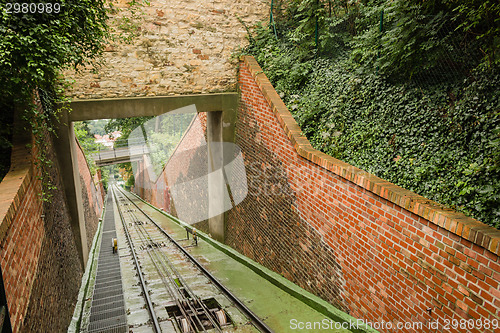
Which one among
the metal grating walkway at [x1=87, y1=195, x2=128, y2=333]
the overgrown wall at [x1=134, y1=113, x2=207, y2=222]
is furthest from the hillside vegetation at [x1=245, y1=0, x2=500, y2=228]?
the overgrown wall at [x1=134, y1=113, x2=207, y2=222]

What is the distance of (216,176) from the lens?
32.3 ft

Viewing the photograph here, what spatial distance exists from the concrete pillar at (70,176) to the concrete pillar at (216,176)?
12.5ft

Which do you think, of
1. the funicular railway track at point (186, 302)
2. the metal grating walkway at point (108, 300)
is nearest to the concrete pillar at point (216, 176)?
the funicular railway track at point (186, 302)

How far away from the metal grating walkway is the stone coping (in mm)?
4254

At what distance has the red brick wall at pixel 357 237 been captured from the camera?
2854 mm

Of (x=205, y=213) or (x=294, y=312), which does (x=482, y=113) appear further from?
(x=205, y=213)

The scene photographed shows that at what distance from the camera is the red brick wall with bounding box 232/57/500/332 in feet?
9.36

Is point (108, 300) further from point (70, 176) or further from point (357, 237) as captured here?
point (357, 237)

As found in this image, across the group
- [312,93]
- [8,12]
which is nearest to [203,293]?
[312,93]

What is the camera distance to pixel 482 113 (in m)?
3.67

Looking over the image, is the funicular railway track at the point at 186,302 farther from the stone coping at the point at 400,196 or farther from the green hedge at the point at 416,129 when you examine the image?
the green hedge at the point at 416,129

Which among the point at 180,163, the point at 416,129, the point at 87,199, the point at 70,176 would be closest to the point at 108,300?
the point at 70,176

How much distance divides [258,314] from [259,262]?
231cm

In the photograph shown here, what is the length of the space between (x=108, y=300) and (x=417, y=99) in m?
6.79
